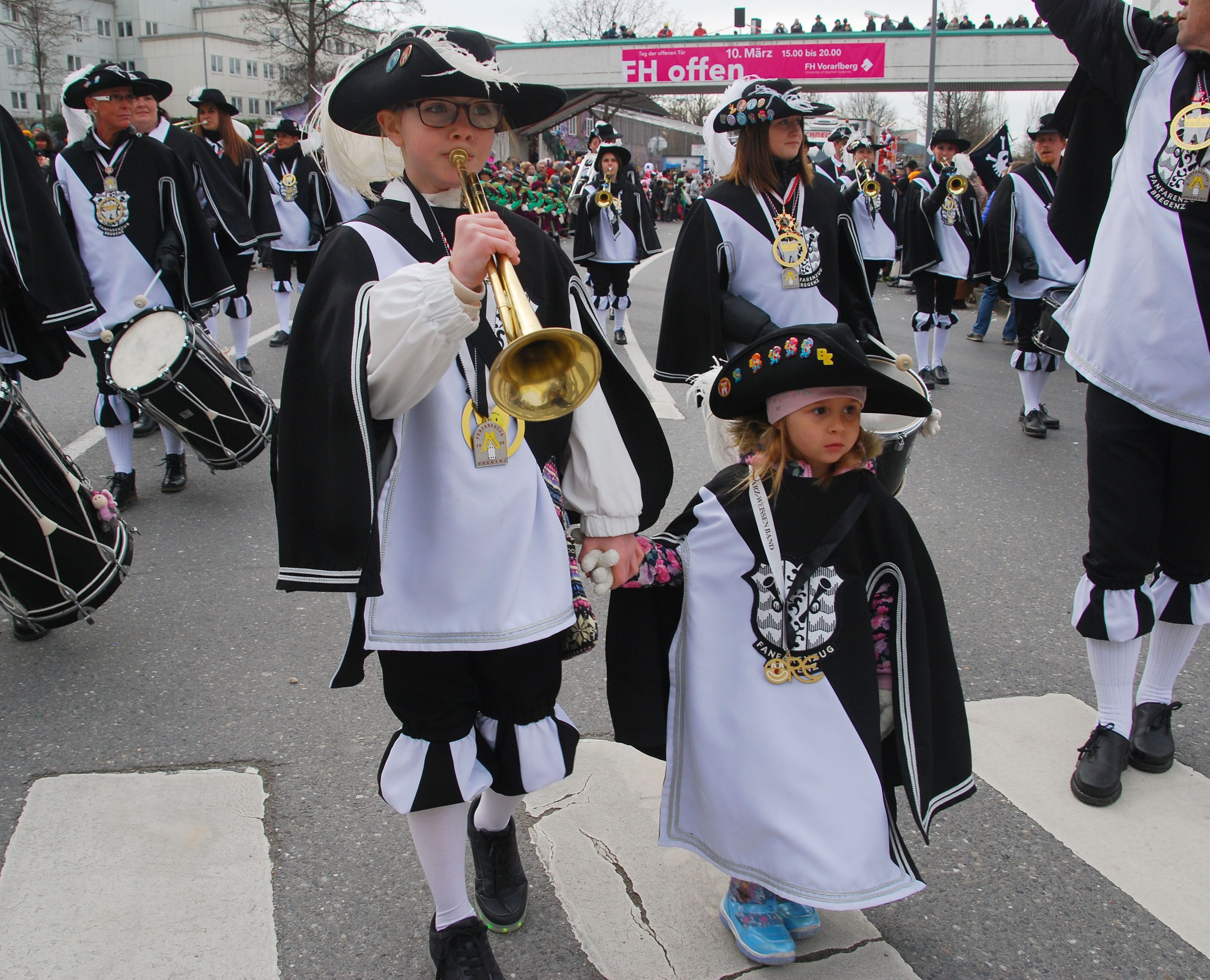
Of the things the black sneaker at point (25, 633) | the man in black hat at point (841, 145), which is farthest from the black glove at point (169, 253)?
the man in black hat at point (841, 145)

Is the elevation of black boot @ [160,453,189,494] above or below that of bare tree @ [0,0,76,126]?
below

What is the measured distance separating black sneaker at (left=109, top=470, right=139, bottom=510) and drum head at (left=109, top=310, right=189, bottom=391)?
721 millimetres

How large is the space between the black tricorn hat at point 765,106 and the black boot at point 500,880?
286cm

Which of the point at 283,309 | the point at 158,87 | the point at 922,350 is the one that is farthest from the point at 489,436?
the point at 283,309

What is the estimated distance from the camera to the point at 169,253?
18.7ft

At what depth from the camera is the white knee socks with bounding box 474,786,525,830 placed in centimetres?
240

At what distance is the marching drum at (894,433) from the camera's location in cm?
275

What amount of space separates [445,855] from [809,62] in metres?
43.6

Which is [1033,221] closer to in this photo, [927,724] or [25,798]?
[927,724]

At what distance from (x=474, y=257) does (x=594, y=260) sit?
964 centimetres

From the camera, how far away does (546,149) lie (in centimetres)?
5278

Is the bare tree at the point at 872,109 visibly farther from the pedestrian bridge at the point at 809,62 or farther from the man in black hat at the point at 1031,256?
the man in black hat at the point at 1031,256

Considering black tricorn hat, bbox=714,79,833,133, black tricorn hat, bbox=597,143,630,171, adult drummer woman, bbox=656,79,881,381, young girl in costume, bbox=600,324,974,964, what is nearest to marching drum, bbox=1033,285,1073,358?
adult drummer woman, bbox=656,79,881,381

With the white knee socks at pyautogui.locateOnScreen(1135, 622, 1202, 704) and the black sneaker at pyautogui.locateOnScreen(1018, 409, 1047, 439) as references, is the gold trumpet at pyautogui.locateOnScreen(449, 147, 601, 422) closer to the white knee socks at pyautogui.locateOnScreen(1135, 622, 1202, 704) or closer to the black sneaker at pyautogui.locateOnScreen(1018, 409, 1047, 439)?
the white knee socks at pyautogui.locateOnScreen(1135, 622, 1202, 704)
